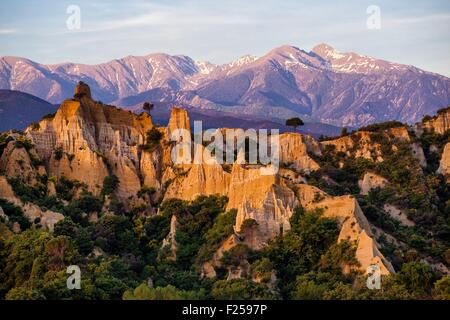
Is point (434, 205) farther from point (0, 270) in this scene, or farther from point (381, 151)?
point (0, 270)

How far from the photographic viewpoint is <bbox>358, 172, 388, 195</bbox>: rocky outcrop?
7488 cm

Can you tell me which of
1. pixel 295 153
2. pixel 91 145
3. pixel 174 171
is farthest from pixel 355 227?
pixel 91 145

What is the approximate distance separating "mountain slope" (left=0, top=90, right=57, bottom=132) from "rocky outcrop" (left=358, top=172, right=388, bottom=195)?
11069 centimetres

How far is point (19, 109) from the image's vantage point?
187875 mm

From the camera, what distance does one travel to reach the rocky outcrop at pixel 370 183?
7488 centimetres

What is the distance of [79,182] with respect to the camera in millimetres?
68250

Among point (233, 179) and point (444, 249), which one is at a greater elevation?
point (233, 179)

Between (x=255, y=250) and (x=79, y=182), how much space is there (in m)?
15.3

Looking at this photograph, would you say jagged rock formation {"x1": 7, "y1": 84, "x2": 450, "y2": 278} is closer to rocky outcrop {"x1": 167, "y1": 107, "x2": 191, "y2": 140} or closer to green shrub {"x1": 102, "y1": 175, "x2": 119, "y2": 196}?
rocky outcrop {"x1": 167, "y1": 107, "x2": 191, "y2": 140}

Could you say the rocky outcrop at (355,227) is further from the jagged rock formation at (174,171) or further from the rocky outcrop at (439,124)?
the rocky outcrop at (439,124)

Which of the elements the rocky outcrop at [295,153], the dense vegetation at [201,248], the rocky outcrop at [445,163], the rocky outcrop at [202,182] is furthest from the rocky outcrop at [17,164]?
the rocky outcrop at [445,163]

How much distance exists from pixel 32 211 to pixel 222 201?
11.7 metres

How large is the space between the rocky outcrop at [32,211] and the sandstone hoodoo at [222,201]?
0.09m
